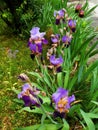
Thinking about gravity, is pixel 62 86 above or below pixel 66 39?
below

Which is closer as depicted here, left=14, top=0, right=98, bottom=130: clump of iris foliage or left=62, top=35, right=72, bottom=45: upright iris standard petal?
left=14, top=0, right=98, bottom=130: clump of iris foliage

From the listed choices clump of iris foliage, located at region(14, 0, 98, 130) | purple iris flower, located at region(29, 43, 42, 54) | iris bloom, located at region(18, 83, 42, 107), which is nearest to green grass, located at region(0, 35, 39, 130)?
clump of iris foliage, located at region(14, 0, 98, 130)

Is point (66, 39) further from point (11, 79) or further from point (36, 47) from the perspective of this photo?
point (11, 79)

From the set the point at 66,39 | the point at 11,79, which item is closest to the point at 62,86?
the point at 66,39

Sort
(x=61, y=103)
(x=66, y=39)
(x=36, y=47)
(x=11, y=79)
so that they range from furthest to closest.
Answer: (x=11, y=79), (x=66, y=39), (x=36, y=47), (x=61, y=103)

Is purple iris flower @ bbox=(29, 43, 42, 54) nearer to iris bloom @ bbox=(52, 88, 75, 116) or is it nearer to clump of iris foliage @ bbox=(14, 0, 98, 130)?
clump of iris foliage @ bbox=(14, 0, 98, 130)

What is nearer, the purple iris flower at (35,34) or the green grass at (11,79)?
the purple iris flower at (35,34)

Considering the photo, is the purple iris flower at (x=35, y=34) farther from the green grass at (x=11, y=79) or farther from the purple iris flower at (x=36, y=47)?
the green grass at (x=11, y=79)

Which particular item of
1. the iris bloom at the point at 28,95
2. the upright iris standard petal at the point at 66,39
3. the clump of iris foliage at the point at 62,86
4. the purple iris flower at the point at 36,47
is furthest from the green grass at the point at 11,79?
the iris bloom at the point at 28,95
